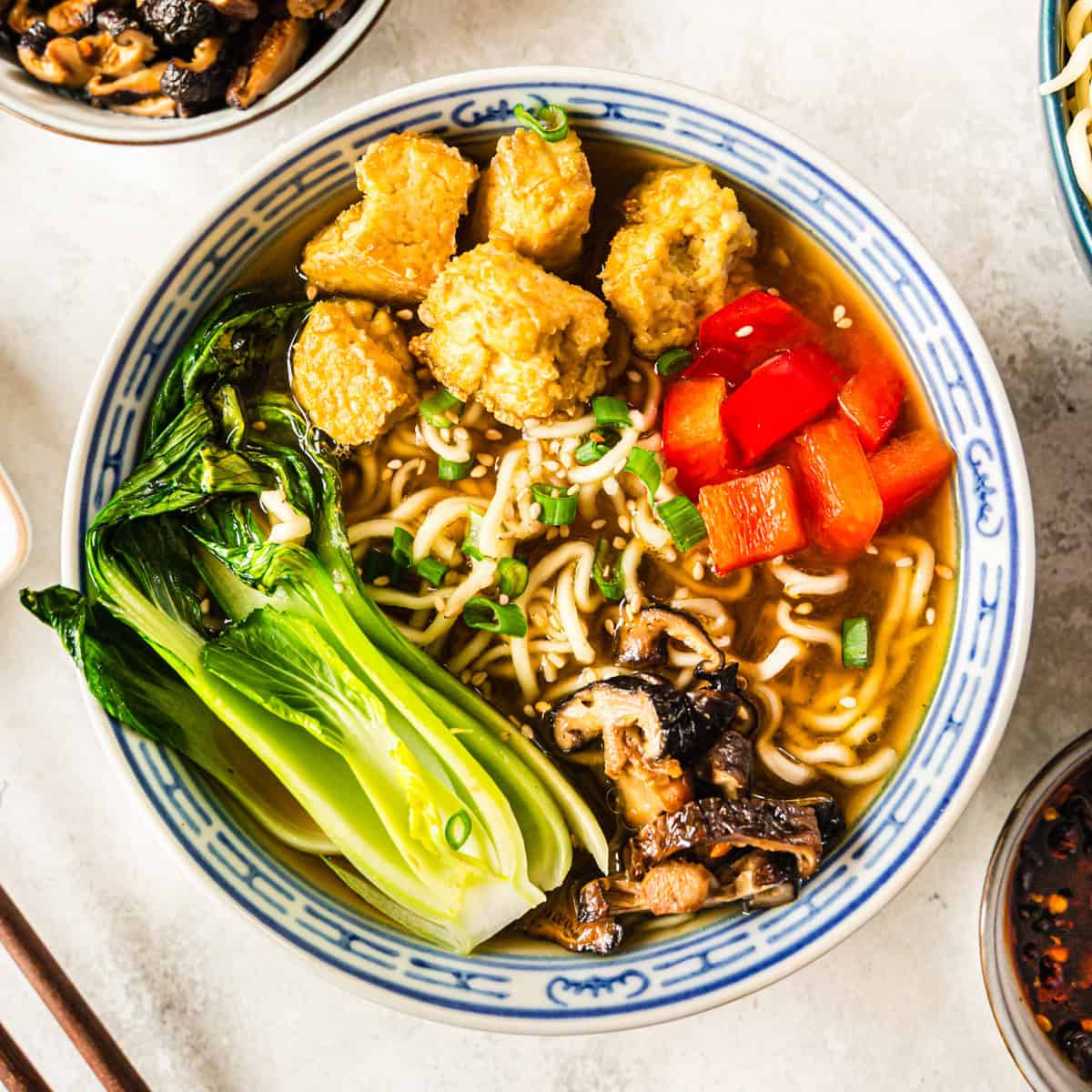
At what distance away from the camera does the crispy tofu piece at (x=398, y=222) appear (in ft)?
9.42

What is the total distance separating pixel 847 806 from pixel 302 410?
181 centimetres

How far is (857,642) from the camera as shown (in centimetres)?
309

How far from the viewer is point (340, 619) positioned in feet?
9.50

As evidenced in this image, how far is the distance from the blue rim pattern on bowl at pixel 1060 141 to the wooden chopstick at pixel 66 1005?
334 cm

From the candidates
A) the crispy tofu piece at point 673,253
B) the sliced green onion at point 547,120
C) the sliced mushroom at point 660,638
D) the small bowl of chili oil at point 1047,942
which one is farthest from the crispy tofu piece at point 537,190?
the small bowl of chili oil at point 1047,942

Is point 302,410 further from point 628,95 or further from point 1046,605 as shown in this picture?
point 1046,605

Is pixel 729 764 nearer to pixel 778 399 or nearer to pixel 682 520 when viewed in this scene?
pixel 682 520

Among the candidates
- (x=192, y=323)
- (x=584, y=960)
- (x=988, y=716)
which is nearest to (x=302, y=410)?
(x=192, y=323)

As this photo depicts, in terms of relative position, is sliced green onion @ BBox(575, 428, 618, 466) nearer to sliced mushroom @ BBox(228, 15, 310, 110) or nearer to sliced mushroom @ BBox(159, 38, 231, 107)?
sliced mushroom @ BBox(228, 15, 310, 110)

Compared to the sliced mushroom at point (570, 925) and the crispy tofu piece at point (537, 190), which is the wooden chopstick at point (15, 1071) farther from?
the crispy tofu piece at point (537, 190)

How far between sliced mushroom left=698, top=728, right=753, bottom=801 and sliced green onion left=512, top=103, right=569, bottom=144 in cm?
158

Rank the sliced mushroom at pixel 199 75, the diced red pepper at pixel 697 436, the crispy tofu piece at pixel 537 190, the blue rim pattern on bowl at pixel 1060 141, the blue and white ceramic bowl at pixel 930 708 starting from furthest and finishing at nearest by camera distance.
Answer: the sliced mushroom at pixel 199 75
the diced red pepper at pixel 697 436
the crispy tofu piece at pixel 537 190
the blue and white ceramic bowl at pixel 930 708
the blue rim pattern on bowl at pixel 1060 141

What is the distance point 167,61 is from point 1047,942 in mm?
3500

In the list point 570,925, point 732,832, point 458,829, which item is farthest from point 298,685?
point 732,832
